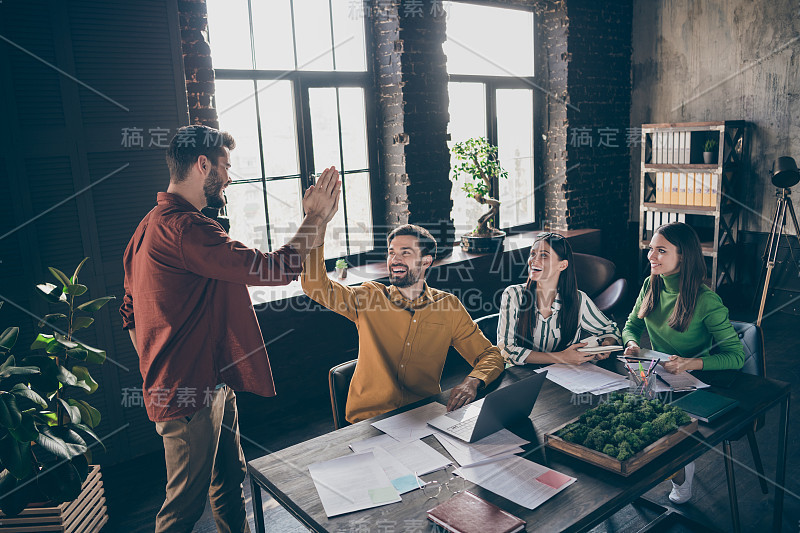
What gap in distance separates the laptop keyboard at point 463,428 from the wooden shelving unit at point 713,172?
14.0 ft

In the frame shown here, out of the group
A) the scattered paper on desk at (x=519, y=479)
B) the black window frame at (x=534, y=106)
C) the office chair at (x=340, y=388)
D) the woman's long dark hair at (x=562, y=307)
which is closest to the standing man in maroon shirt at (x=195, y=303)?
the office chair at (x=340, y=388)

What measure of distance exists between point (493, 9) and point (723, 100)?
2.40m

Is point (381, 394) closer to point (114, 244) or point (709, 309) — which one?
point (709, 309)

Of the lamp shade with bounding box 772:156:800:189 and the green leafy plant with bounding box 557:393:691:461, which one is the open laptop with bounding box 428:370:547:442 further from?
the lamp shade with bounding box 772:156:800:189

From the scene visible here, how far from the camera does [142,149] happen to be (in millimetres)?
3059

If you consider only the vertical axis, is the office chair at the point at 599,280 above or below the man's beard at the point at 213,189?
below

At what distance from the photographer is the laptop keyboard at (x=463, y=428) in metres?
1.81

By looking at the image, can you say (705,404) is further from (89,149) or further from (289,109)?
(289,109)

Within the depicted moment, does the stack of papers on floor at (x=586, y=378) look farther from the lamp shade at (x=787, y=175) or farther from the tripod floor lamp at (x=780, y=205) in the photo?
the lamp shade at (x=787, y=175)

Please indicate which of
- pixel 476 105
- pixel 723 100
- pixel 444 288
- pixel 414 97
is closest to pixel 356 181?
pixel 414 97

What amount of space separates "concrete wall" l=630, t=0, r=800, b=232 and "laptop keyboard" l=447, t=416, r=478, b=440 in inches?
191

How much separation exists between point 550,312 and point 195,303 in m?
1.55

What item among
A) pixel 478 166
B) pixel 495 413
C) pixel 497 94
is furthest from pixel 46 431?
pixel 497 94

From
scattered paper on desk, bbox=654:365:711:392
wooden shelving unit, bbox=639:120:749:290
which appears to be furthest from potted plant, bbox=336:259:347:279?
wooden shelving unit, bbox=639:120:749:290
